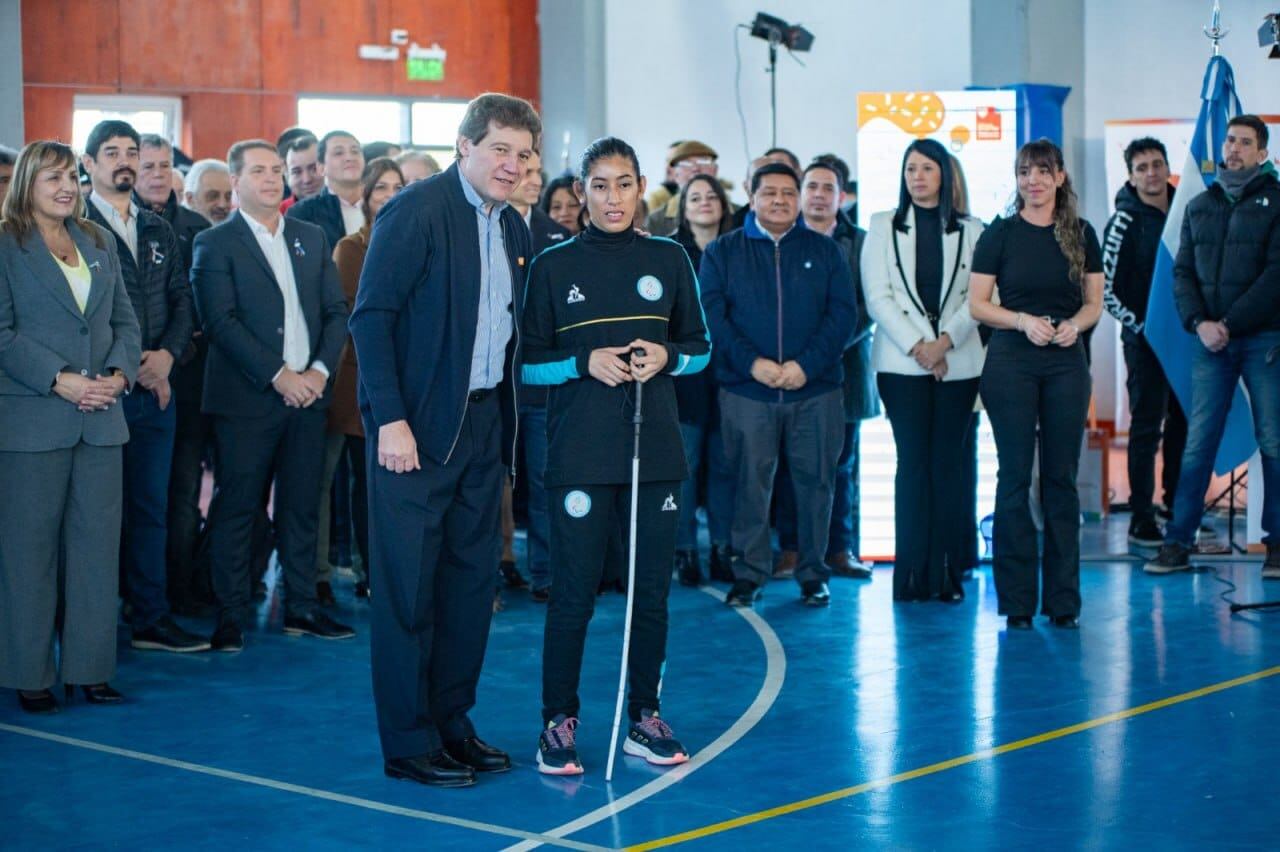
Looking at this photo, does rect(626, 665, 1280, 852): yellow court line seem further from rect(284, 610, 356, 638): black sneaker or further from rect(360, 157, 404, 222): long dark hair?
rect(360, 157, 404, 222): long dark hair

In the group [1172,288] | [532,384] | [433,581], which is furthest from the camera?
[1172,288]

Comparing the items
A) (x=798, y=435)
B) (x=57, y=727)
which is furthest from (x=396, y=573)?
(x=798, y=435)

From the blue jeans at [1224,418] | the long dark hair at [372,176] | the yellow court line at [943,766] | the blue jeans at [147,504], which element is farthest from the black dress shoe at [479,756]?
the blue jeans at [1224,418]

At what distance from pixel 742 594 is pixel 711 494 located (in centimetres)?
64

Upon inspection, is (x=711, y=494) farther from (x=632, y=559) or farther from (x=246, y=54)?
(x=246, y=54)

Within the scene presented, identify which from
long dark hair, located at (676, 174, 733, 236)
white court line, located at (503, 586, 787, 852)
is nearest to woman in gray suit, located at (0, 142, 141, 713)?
white court line, located at (503, 586, 787, 852)

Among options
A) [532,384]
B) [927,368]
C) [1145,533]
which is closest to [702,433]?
[927,368]

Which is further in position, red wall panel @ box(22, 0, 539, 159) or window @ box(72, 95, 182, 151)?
window @ box(72, 95, 182, 151)

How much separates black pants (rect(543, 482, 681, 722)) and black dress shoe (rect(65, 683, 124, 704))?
60.9 inches

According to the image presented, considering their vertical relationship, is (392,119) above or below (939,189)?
above

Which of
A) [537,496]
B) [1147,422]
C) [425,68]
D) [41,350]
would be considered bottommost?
[537,496]

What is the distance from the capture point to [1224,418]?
6.82 metres

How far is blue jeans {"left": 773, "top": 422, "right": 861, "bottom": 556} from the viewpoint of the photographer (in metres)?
7.03

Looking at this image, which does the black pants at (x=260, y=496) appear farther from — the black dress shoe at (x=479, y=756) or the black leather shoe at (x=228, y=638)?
the black dress shoe at (x=479, y=756)
